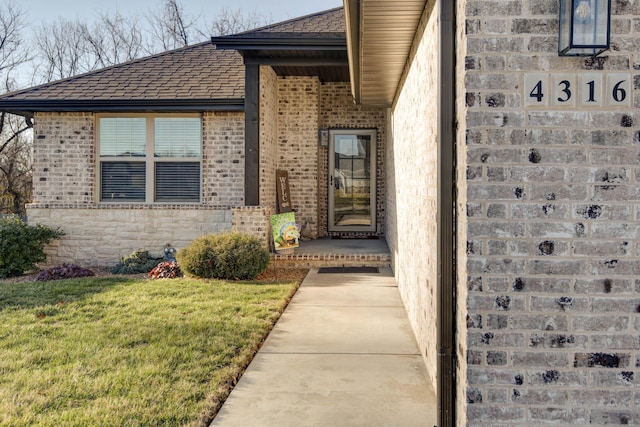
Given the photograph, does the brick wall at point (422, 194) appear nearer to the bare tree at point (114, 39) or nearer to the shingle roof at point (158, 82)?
the shingle roof at point (158, 82)

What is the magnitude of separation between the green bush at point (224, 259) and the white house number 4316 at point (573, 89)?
6079 millimetres

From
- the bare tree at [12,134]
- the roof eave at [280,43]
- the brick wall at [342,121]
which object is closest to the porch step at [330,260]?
the brick wall at [342,121]

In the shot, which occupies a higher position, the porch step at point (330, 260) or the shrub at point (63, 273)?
the porch step at point (330, 260)

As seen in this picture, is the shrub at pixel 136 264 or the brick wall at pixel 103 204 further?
the brick wall at pixel 103 204

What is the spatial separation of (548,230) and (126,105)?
9070mm

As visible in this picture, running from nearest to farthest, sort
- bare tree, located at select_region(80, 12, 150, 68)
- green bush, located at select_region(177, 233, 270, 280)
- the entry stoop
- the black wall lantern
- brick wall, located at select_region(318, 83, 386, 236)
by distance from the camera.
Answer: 1. the black wall lantern
2. green bush, located at select_region(177, 233, 270, 280)
3. the entry stoop
4. brick wall, located at select_region(318, 83, 386, 236)
5. bare tree, located at select_region(80, 12, 150, 68)

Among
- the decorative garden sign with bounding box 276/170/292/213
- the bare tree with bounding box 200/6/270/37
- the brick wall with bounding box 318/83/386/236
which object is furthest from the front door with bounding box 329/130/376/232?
the bare tree with bounding box 200/6/270/37

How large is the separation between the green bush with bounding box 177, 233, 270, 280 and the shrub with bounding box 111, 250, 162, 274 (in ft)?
4.79

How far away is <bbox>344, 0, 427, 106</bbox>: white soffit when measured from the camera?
4129 millimetres

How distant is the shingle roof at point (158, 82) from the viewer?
32.6 ft

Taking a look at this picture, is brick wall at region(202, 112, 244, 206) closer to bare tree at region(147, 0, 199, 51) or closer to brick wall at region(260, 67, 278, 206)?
brick wall at region(260, 67, 278, 206)

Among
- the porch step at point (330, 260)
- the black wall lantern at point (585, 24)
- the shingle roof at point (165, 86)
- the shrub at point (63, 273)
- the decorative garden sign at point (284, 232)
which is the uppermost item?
the shingle roof at point (165, 86)

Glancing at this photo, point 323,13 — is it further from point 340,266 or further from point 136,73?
point 340,266

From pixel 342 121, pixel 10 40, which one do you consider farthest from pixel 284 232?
pixel 10 40
